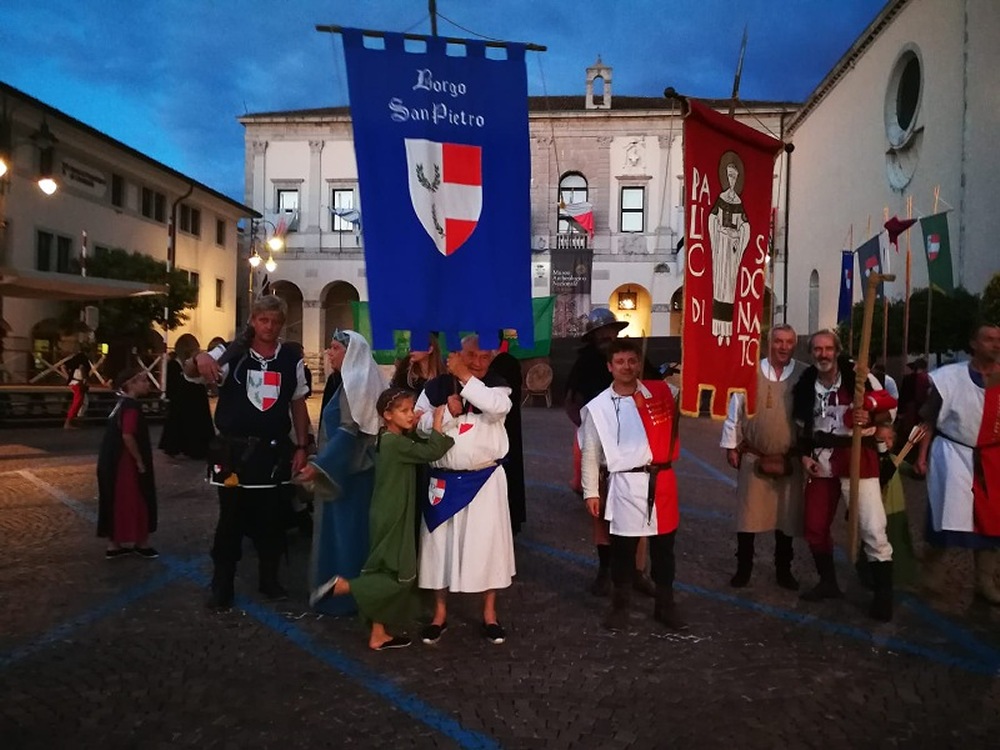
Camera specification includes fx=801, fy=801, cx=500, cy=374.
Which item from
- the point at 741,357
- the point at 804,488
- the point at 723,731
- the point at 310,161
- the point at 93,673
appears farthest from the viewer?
the point at 310,161

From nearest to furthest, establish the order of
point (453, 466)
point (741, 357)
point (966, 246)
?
point (453, 466) → point (741, 357) → point (966, 246)

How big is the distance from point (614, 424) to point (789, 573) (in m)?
2.11

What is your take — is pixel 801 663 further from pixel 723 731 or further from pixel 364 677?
pixel 364 677

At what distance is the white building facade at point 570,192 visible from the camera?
3600cm

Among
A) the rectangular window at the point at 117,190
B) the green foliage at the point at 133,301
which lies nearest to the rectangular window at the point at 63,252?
the green foliage at the point at 133,301

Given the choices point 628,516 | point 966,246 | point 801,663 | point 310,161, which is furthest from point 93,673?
point 310,161

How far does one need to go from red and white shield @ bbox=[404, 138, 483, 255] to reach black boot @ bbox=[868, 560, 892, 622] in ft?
10.8

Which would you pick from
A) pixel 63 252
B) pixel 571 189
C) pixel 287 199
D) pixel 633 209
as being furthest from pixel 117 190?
pixel 633 209

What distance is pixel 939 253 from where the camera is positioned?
12.1m

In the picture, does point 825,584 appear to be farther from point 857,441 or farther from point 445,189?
point 445,189

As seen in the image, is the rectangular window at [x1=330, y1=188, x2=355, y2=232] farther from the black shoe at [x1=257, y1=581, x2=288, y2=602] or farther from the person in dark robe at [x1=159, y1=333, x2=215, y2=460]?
the black shoe at [x1=257, y1=581, x2=288, y2=602]

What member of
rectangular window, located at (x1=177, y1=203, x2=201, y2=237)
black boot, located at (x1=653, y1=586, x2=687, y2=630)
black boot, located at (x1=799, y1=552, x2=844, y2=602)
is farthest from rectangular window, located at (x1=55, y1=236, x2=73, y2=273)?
black boot, located at (x1=799, y1=552, x2=844, y2=602)

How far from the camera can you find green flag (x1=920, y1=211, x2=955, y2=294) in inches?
469

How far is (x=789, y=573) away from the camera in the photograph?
5.77m
